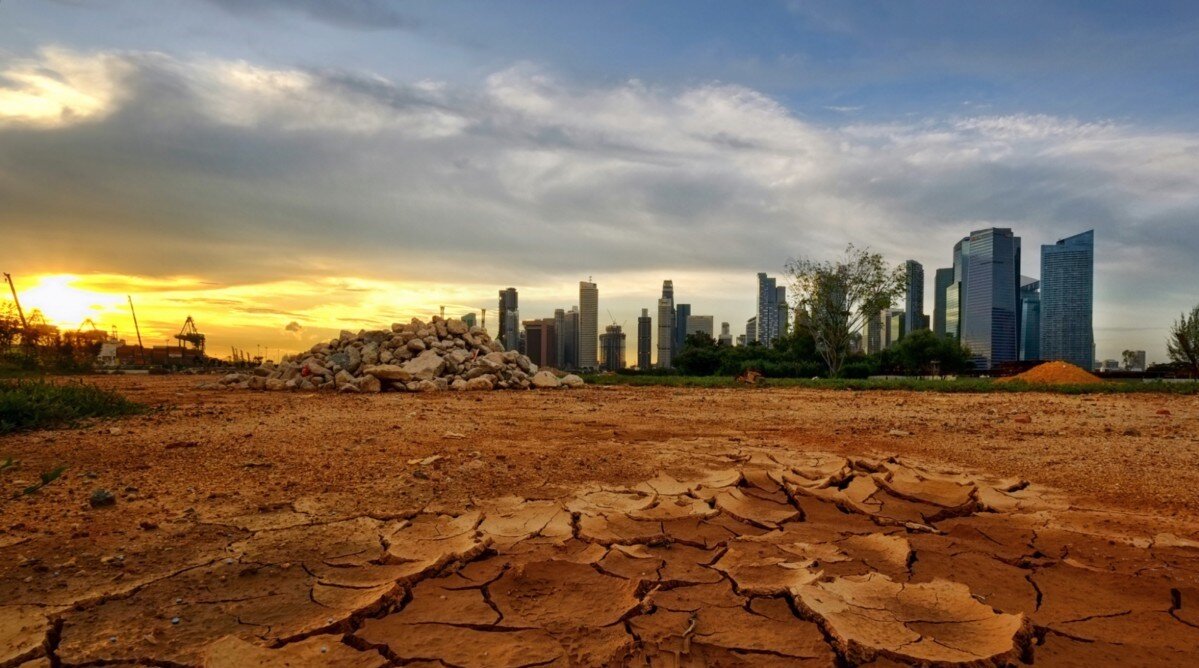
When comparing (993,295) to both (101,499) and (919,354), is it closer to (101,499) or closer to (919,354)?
(919,354)

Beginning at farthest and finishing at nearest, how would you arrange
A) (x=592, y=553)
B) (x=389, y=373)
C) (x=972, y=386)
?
(x=972, y=386), (x=389, y=373), (x=592, y=553)

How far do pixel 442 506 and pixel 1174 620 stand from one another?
3029 mm

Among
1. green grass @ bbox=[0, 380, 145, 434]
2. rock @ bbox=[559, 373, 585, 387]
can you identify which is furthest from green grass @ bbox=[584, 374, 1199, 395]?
green grass @ bbox=[0, 380, 145, 434]

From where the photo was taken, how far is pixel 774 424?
7.17 meters

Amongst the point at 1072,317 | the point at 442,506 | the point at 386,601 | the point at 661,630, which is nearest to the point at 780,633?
the point at 661,630

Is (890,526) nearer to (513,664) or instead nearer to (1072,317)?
(513,664)

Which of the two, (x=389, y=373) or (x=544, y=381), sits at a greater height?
(x=389, y=373)

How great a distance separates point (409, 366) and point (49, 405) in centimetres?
684

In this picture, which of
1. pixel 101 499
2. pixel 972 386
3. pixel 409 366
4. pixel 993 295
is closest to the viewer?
pixel 101 499

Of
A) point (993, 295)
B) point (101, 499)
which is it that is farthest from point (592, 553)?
point (993, 295)

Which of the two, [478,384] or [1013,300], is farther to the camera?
[1013,300]

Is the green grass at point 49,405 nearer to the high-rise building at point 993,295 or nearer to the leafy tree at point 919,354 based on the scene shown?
the leafy tree at point 919,354

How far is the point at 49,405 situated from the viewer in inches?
233

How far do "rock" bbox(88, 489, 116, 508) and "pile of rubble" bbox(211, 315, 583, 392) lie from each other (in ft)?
28.4
